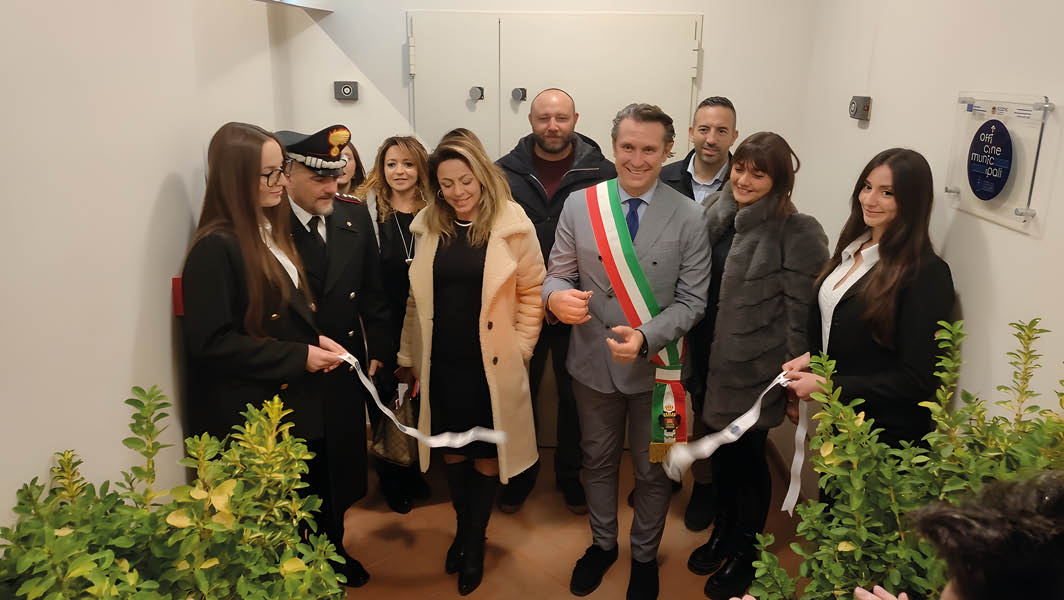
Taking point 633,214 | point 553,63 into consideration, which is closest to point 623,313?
point 633,214

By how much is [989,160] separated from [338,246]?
1926mm

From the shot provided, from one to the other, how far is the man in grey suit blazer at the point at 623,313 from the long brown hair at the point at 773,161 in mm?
232

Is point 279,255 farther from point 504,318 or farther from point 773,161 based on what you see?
point 773,161

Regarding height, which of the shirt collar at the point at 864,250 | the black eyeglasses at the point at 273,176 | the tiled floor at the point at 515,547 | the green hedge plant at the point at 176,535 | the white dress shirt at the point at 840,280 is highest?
the black eyeglasses at the point at 273,176

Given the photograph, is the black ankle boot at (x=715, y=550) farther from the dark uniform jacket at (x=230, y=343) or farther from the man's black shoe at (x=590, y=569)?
the dark uniform jacket at (x=230, y=343)

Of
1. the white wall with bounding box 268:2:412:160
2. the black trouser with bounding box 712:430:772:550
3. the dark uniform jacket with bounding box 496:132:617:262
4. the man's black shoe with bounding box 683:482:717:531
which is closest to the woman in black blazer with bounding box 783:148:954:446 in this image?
the black trouser with bounding box 712:430:772:550

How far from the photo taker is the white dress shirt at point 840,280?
7.38 feet

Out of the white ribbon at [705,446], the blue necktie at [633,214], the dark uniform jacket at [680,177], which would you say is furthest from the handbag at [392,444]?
the dark uniform jacket at [680,177]

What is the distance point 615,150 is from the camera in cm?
255

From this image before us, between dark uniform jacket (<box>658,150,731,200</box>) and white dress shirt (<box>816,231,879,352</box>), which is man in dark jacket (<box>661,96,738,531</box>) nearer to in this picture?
dark uniform jacket (<box>658,150,731,200</box>)

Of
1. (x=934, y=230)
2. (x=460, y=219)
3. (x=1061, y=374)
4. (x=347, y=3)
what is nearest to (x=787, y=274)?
(x=934, y=230)

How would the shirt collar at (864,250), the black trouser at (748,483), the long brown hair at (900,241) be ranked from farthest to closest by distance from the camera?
1. the black trouser at (748,483)
2. the shirt collar at (864,250)
3. the long brown hair at (900,241)

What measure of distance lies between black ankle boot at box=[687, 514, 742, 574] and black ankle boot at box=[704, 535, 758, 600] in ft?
0.26

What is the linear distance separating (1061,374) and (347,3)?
3.75 m
